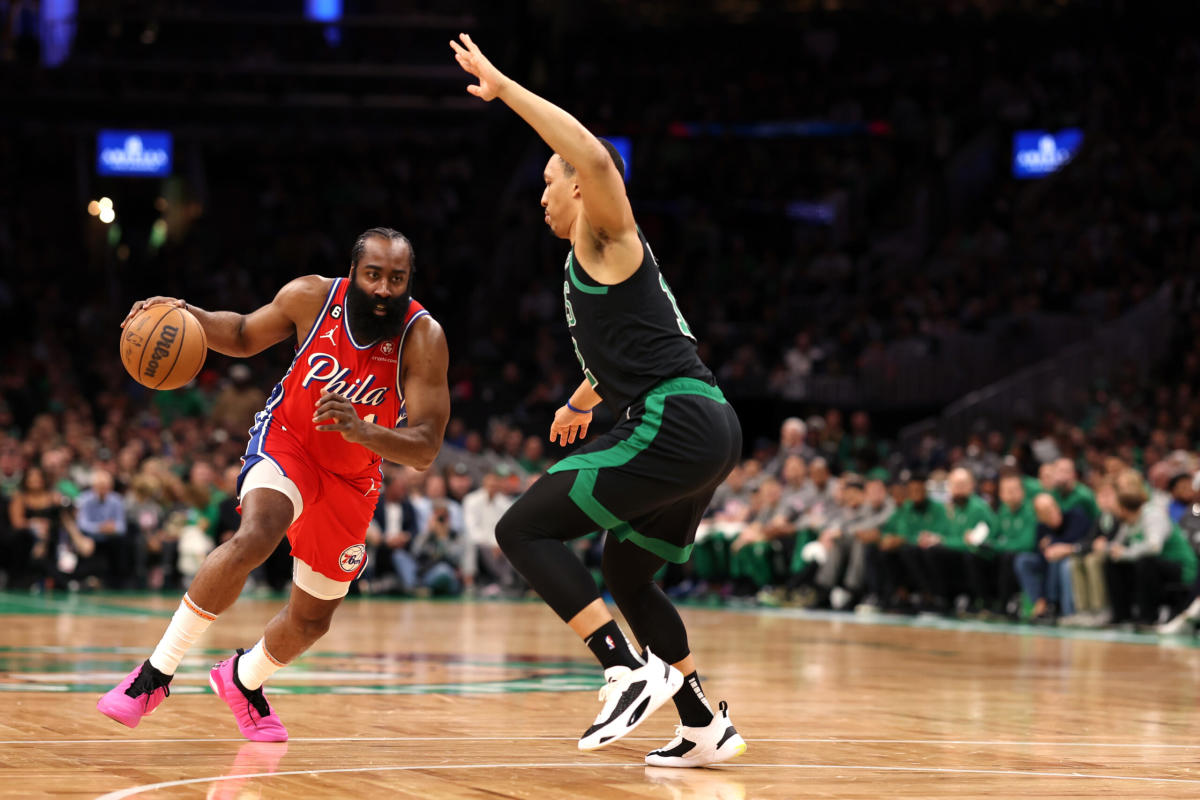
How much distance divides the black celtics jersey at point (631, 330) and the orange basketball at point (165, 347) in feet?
5.02

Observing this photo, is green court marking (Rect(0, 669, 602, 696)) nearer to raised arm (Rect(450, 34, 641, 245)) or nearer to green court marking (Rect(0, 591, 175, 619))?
raised arm (Rect(450, 34, 641, 245))

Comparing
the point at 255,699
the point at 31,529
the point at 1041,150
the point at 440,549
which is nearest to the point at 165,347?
the point at 255,699

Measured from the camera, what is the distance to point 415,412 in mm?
6023

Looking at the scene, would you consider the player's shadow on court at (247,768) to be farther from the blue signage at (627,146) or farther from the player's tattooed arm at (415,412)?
the blue signage at (627,146)

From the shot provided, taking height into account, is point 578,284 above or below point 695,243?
below

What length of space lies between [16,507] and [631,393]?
1277 cm

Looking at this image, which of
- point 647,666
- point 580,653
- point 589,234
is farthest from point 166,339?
point 580,653

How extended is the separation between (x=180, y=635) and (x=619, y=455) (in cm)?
173

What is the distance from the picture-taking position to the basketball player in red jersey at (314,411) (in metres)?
6.05

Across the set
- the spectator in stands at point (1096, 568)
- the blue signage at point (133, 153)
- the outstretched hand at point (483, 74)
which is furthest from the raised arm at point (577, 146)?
the blue signage at point (133, 153)

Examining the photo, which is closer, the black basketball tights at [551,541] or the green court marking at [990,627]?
the black basketball tights at [551,541]

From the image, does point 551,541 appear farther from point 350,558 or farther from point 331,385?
point 331,385

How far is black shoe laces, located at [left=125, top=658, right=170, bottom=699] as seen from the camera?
18.4 feet

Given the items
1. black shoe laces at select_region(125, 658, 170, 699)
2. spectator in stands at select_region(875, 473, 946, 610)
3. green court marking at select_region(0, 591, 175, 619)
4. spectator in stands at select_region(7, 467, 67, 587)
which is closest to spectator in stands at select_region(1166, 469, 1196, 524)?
spectator in stands at select_region(875, 473, 946, 610)
